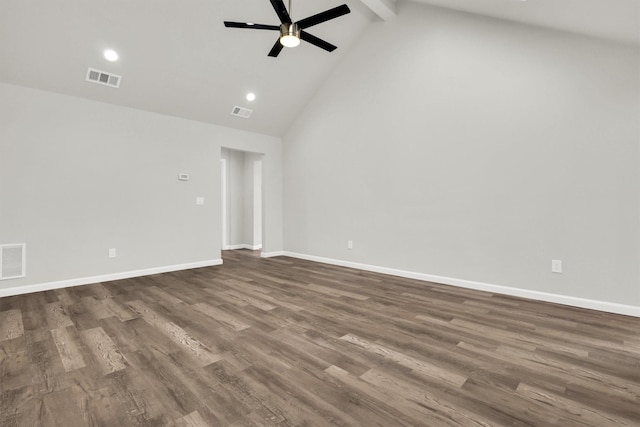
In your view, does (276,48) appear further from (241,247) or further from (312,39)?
(241,247)

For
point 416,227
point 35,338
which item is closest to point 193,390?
point 35,338

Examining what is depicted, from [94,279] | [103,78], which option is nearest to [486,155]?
[103,78]

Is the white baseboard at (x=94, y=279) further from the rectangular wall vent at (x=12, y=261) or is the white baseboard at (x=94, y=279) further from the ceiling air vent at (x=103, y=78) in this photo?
the ceiling air vent at (x=103, y=78)

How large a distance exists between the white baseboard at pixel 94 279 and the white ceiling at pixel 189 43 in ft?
8.08

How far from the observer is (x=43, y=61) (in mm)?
3496

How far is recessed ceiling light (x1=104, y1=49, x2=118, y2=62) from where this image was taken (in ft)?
12.0

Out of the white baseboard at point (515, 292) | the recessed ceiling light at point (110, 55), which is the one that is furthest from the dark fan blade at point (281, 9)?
the white baseboard at point (515, 292)

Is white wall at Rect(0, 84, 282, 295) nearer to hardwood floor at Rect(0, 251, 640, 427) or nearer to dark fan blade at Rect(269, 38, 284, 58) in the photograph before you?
hardwood floor at Rect(0, 251, 640, 427)

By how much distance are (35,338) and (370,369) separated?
2.62 meters

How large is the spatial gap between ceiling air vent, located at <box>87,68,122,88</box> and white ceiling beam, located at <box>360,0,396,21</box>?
3.47m

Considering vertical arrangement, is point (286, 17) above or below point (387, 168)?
above

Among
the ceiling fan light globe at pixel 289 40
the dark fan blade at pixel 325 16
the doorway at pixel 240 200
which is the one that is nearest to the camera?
the dark fan blade at pixel 325 16

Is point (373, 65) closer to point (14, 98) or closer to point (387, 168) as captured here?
point (387, 168)

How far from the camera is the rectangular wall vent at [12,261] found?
11.6ft
